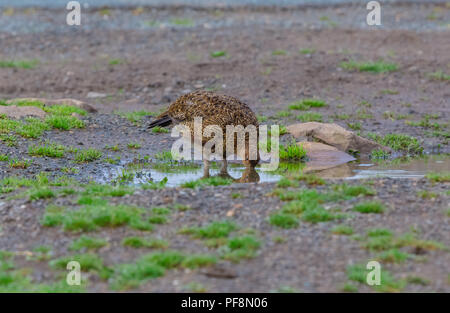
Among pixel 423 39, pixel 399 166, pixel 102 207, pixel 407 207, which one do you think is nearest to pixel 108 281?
pixel 102 207

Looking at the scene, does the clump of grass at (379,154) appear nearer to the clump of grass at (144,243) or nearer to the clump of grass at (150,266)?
the clump of grass at (144,243)

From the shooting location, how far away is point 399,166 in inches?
460

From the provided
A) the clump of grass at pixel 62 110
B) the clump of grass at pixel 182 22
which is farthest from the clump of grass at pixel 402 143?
the clump of grass at pixel 182 22

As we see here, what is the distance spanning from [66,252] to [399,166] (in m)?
6.26

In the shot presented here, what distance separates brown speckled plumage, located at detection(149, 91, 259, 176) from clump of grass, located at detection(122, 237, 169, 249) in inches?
144

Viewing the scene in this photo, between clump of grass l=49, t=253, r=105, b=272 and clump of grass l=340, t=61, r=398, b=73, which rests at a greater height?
clump of grass l=340, t=61, r=398, b=73

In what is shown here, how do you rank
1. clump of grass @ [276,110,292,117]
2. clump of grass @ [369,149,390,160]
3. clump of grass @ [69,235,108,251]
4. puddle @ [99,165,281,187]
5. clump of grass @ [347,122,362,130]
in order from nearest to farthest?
clump of grass @ [69,235,108,251]
puddle @ [99,165,281,187]
clump of grass @ [369,149,390,160]
clump of grass @ [347,122,362,130]
clump of grass @ [276,110,292,117]

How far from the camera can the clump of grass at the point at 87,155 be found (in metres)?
11.6

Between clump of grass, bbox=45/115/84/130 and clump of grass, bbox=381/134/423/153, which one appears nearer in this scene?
clump of grass, bbox=381/134/423/153

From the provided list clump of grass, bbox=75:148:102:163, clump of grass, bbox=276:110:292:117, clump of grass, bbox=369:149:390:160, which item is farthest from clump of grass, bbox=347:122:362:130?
clump of grass, bbox=75:148:102:163

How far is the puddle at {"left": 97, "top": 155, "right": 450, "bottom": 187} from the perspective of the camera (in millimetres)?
10602

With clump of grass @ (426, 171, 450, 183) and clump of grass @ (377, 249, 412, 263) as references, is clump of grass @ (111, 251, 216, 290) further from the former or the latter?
clump of grass @ (426, 171, 450, 183)

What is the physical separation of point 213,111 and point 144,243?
152 inches
